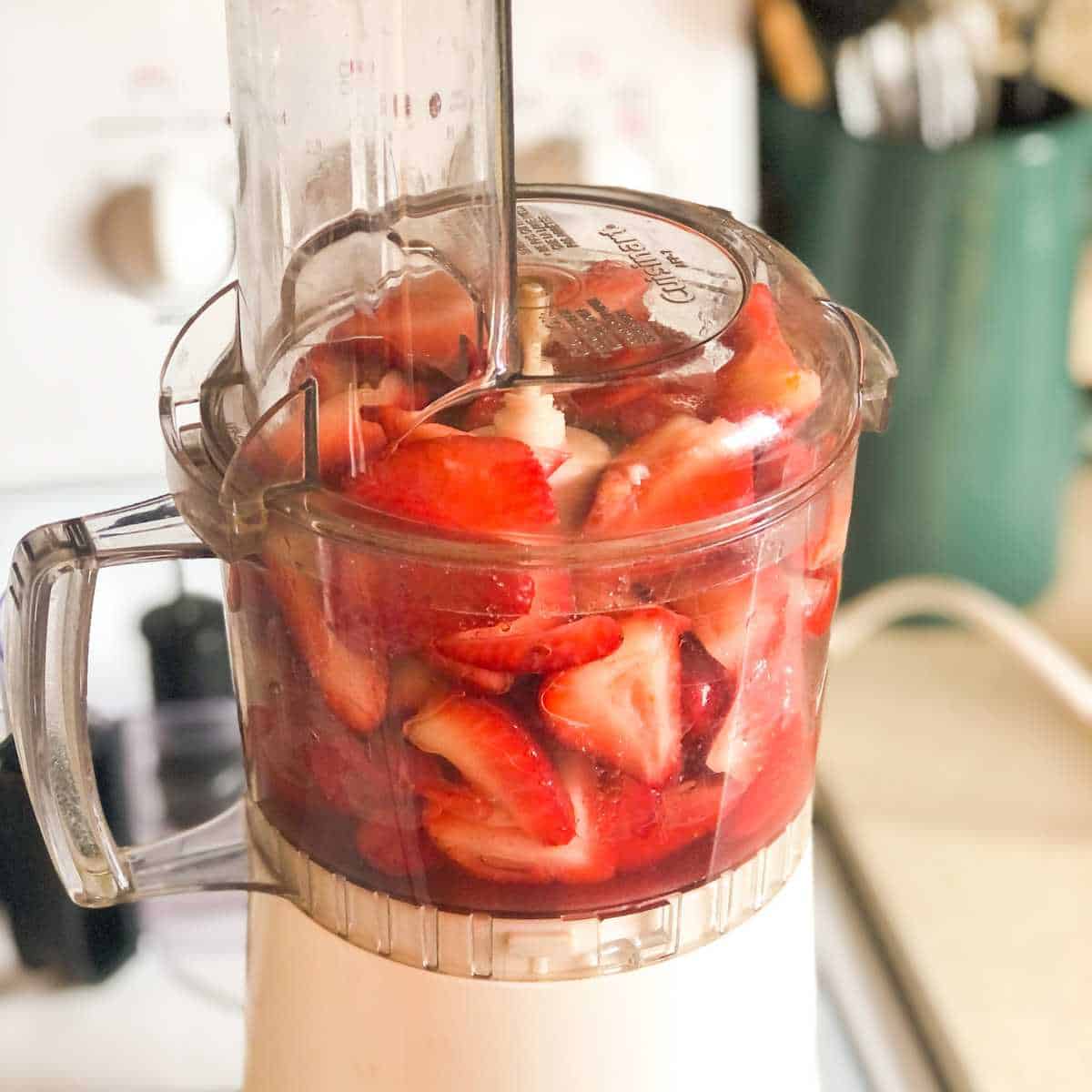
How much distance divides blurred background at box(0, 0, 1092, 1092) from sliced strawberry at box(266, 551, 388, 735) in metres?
0.22

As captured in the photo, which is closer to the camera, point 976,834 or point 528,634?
point 528,634

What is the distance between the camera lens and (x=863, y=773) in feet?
2.35

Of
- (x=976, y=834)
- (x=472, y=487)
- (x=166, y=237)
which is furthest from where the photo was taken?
(x=976, y=834)

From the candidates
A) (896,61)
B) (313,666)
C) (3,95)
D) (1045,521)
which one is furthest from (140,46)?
(1045,521)

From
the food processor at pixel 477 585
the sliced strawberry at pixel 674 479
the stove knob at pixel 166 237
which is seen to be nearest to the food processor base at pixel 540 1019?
the food processor at pixel 477 585

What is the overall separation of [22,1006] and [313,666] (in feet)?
0.91

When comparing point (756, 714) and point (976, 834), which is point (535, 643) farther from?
point (976, 834)

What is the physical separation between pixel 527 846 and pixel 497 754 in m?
0.03

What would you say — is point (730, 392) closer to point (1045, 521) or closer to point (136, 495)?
point (136, 495)

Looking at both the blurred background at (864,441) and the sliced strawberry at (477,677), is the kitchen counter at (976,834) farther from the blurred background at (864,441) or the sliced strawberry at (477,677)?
the sliced strawberry at (477,677)

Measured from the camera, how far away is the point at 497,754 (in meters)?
0.34

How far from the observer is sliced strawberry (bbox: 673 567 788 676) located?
1.14 feet

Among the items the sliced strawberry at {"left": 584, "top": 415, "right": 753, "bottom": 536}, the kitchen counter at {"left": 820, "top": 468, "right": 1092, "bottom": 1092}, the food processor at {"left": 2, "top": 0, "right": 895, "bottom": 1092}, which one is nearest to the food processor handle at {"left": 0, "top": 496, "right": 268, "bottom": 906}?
the food processor at {"left": 2, "top": 0, "right": 895, "bottom": 1092}

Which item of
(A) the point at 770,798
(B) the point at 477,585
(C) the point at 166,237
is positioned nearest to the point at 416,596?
(B) the point at 477,585
